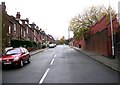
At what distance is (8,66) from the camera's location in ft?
59.9

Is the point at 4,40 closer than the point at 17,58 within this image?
No

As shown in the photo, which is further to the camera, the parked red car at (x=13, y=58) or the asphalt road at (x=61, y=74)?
Answer: the parked red car at (x=13, y=58)

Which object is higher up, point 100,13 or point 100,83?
point 100,13

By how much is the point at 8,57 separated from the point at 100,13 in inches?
1201

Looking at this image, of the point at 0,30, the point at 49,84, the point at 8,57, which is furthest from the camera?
the point at 0,30

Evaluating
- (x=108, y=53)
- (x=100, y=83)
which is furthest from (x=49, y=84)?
(x=108, y=53)

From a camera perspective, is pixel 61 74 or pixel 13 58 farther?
pixel 13 58

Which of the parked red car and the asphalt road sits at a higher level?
the parked red car

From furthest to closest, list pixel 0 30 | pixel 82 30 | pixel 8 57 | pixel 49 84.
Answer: pixel 82 30 → pixel 0 30 → pixel 8 57 → pixel 49 84

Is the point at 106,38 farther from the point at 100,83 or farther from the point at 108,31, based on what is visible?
the point at 100,83

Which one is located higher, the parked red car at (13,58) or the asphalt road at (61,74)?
the parked red car at (13,58)

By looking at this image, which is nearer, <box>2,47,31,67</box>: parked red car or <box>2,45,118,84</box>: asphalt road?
<box>2,45,118,84</box>: asphalt road

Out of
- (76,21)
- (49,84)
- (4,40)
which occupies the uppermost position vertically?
(76,21)

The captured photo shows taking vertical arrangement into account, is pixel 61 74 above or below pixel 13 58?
below
